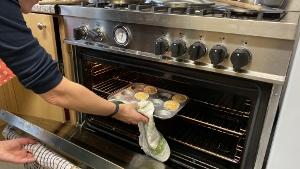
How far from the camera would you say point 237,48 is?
2.13 feet

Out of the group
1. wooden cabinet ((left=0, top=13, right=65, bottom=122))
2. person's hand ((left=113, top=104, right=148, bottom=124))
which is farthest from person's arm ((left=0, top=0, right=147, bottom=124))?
wooden cabinet ((left=0, top=13, right=65, bottom=122))

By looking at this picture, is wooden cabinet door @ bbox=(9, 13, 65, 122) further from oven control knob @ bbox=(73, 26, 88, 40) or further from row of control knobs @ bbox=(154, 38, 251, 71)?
row of control knobs @ bbox=(154, 38, 251, 71)

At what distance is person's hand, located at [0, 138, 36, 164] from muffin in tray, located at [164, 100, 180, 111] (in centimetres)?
50

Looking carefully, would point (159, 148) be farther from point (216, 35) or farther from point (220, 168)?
point (216, 35)

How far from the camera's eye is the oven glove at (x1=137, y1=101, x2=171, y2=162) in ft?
2.88

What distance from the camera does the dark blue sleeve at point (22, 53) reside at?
1.75 ft

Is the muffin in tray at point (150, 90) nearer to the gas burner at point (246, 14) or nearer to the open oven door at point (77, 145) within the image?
the open oven door at point (77, 145)

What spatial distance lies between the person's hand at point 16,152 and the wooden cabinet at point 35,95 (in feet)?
→ 0.80

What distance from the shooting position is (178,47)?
2.34 feet

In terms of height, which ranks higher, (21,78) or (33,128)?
(21,78)

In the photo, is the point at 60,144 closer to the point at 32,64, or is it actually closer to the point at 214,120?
the point at 32,64

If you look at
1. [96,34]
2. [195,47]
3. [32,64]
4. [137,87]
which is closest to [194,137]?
[137,87]

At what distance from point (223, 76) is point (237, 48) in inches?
3.8

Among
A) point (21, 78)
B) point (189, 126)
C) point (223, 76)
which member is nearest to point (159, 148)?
point (189, 126)
